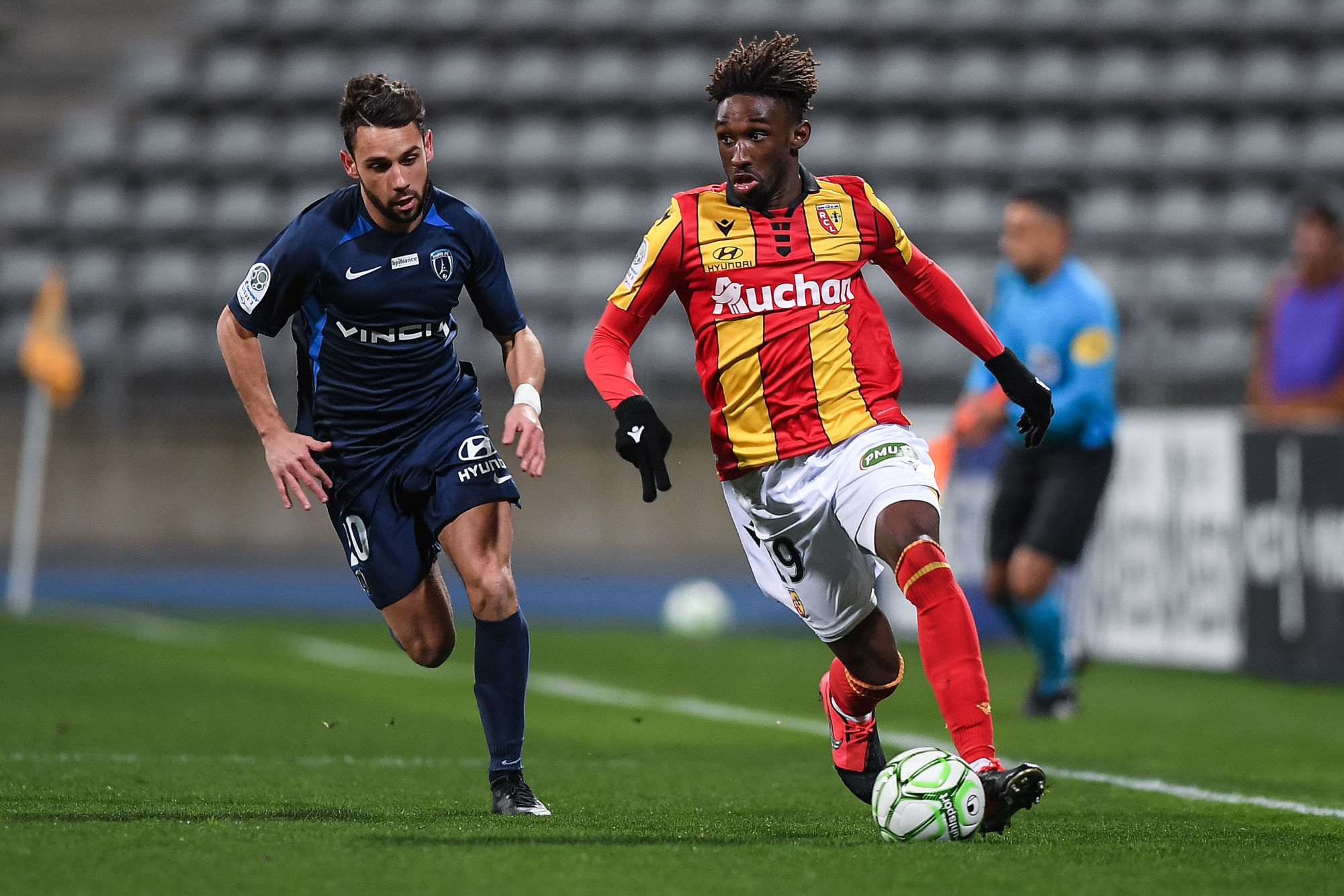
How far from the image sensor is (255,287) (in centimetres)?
500

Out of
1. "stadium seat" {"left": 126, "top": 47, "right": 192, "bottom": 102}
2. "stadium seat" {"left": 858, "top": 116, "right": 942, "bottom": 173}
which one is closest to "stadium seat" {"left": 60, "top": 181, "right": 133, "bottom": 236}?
"stadium seat" {"left": 126, "top": 47, "right": 192, "bottom": 102}

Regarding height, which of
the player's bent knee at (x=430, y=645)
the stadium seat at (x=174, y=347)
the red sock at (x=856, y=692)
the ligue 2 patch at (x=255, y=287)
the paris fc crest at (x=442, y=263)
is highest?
the stadium seat at (x=174, y=347)

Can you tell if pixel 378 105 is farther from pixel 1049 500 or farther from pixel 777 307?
pixel 1049 500

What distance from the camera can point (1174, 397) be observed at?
15383 millimetres

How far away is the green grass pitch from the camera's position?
380 cm

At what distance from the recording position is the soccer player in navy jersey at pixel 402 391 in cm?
491

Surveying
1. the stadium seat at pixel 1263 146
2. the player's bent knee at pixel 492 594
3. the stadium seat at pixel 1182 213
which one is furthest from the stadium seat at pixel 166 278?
the player's bent knee at pixel 492 594

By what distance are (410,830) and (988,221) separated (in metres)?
13.6

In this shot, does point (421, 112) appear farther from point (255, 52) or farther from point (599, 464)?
point (255, 52)

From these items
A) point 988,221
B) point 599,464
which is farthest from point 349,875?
point 988,221

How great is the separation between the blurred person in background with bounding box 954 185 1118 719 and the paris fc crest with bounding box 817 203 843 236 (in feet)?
10.6

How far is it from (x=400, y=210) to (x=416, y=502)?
32.6 inches

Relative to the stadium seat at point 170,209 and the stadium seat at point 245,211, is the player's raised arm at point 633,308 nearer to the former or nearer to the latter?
the stadium seat at point 245,211

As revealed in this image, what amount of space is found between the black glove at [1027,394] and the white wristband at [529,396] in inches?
48.8
